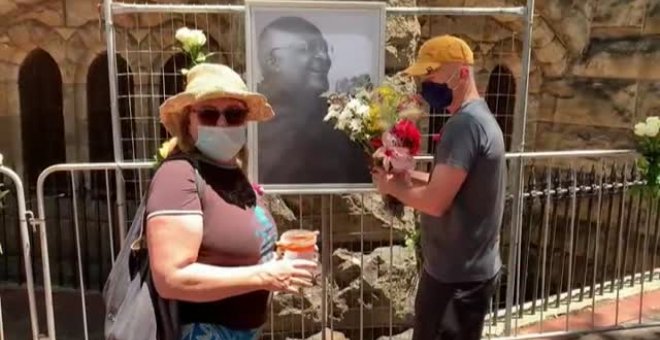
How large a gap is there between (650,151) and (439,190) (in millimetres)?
2379

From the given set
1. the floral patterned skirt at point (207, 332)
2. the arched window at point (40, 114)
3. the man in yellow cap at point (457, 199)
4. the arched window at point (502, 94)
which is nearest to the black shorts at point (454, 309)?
the man in yellow cap at point (457, 199)

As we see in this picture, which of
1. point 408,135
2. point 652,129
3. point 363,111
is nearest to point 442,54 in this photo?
point 408,135

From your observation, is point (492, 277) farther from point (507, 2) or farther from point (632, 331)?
point (507, 2)

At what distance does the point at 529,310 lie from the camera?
207 inches

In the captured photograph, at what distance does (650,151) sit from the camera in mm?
4281

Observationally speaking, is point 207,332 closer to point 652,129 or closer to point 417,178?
point 417,178

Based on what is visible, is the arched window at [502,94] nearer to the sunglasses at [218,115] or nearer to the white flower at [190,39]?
the white flower at [190,39]

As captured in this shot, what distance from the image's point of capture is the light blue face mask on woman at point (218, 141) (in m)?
2.11

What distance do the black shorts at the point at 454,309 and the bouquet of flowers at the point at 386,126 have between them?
0.50m

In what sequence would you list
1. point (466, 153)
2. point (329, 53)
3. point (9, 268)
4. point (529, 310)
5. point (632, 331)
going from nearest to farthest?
point (466, 153) < point (329, 53) < point (632, 331) < point (529, 310) < point (9, 268)

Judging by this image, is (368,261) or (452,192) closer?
(452,192)

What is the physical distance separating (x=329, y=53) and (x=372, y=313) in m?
2.07

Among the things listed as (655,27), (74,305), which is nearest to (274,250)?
(74,305)

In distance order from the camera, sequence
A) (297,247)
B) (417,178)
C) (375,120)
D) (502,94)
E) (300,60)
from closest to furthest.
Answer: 1. (297,247)
2. (417,178)
3. (375,120)
4. (300,60)
5. (502,94)
